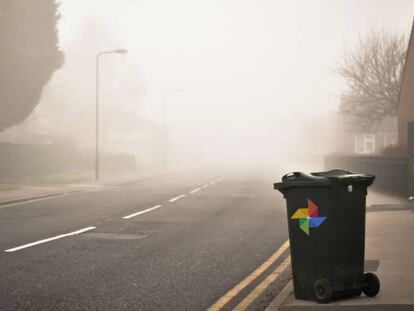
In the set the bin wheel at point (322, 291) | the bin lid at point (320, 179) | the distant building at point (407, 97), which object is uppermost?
the distant building at point (407, 97)

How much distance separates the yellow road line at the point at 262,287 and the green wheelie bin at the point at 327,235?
565 millimetres

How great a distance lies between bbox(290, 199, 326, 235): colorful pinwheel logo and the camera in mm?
6066

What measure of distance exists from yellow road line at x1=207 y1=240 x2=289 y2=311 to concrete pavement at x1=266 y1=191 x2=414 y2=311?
58cm

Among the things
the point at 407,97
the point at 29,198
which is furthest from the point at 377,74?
the point at 29,198

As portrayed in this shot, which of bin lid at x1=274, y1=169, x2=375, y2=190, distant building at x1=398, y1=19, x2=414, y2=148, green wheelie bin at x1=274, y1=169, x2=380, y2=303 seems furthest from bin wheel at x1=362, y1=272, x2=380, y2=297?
distant building at x1=398, y1=19, x2=414, y2=148

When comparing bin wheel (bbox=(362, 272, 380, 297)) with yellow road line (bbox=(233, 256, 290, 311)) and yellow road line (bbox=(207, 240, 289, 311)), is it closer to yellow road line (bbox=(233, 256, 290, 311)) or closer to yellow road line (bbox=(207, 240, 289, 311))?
yellow road line (bbox=(233, 256, 290, 311))

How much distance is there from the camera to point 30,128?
45.2 metres

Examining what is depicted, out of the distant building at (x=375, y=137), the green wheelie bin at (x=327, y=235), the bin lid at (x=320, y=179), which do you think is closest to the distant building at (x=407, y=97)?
the bin lid at (x=320, y=179)

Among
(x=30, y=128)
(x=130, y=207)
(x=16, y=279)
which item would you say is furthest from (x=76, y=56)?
(x=16, y=279)

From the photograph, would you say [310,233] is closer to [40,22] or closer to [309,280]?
[309,280]

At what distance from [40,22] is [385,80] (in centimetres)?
2153

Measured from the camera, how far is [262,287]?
23.6ft

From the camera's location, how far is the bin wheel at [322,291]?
Answer: 5914 mm

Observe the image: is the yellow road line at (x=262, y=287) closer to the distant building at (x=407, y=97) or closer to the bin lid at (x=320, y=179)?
the bin lid at (x=320, y=179)
